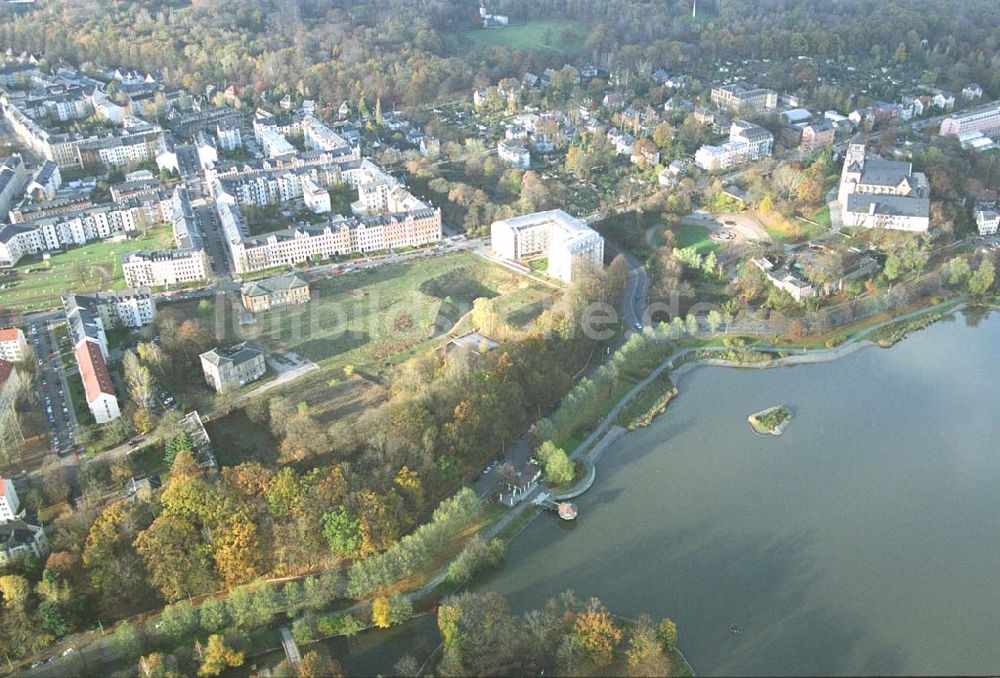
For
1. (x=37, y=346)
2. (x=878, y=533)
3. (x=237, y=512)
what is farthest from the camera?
(x=37, y=346)

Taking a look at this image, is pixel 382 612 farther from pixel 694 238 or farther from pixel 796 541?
pixel 694 238

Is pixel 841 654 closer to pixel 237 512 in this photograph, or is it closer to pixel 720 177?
pixel 237 512

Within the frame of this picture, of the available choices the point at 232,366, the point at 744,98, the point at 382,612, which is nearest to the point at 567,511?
the point at 382,612

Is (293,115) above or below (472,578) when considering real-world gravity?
above

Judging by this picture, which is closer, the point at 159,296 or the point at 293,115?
the point at 159,296

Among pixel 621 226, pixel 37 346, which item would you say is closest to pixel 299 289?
pixel 37 346

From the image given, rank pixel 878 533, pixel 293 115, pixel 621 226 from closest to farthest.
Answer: pixel 878 533, pixel 621 226, pixel 293 115
